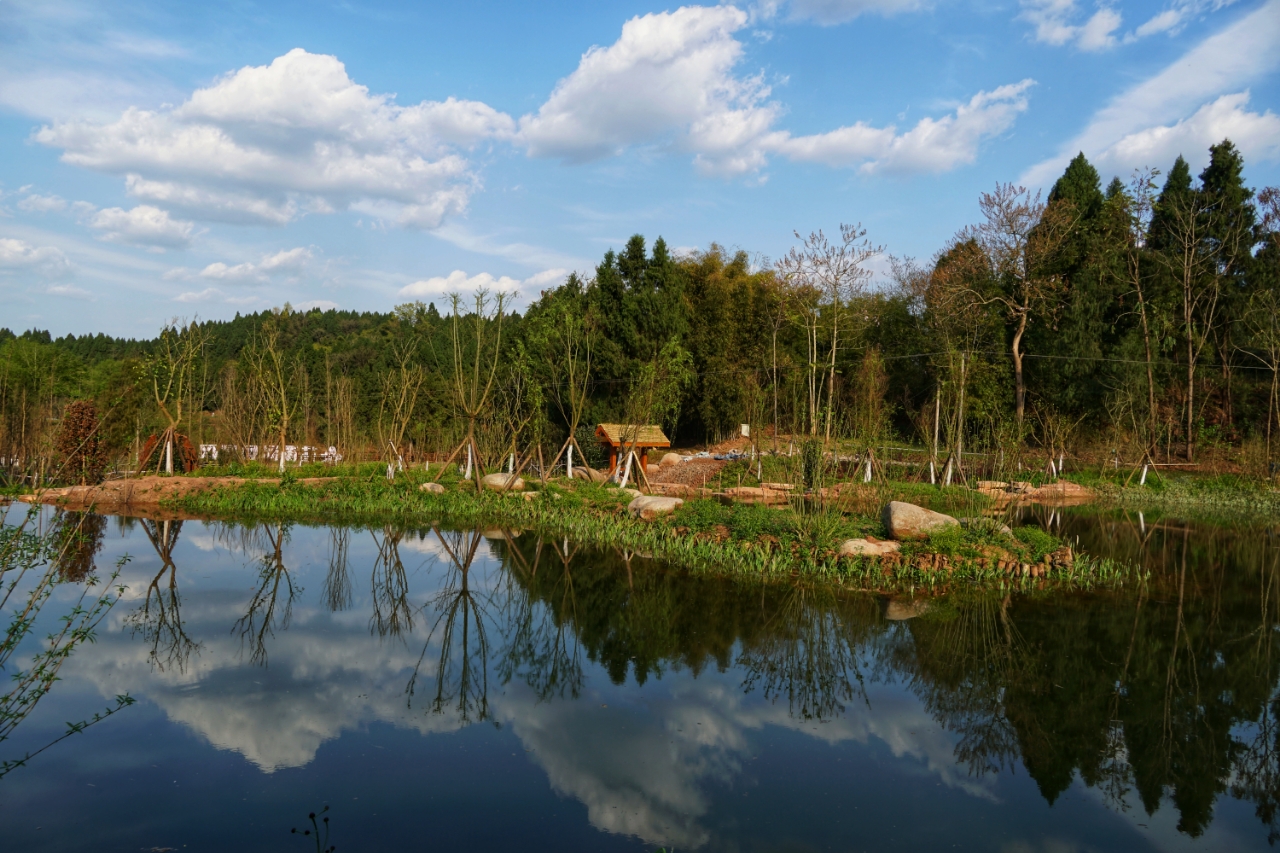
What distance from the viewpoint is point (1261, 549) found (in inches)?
504

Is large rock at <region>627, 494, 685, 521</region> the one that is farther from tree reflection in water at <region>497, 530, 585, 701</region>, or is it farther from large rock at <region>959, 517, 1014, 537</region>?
large rock at <region>959, 517, 1014, 537</region>

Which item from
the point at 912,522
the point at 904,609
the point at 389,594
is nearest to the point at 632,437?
the point at 912,522

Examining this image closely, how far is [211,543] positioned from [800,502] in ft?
28.5

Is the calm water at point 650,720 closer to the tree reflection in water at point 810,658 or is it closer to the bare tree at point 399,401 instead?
the tree reflection in water at point 810,658

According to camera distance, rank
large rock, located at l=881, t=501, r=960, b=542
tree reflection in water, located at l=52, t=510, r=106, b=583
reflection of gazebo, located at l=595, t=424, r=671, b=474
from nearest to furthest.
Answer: tree reflection in water, located at l=52, t=510, r=106, b=583, large rock, located at l=881, t=501, r=960, b=542, reflection of gazebo, located at l=595, t=424, r=671, b=474

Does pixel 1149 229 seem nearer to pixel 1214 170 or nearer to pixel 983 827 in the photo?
pixel 1214 170

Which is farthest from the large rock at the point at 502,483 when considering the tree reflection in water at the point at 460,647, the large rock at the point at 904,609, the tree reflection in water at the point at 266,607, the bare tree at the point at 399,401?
the large rock at the point at 904,609

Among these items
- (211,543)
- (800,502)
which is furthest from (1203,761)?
(211,543)

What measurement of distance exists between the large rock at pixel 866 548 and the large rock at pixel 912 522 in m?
0.30

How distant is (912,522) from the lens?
11.0 m

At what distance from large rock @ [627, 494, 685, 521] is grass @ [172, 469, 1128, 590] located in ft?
0.72

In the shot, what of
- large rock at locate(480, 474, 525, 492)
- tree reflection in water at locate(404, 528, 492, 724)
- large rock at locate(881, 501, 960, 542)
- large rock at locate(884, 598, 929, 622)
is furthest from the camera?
large rock at locate(480, 474, 525, 492)

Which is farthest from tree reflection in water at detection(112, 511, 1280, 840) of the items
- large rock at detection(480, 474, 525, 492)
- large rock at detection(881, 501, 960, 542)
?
large rock at detection(480, 474, 525, 492)

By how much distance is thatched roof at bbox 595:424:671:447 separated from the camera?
56.6ft
